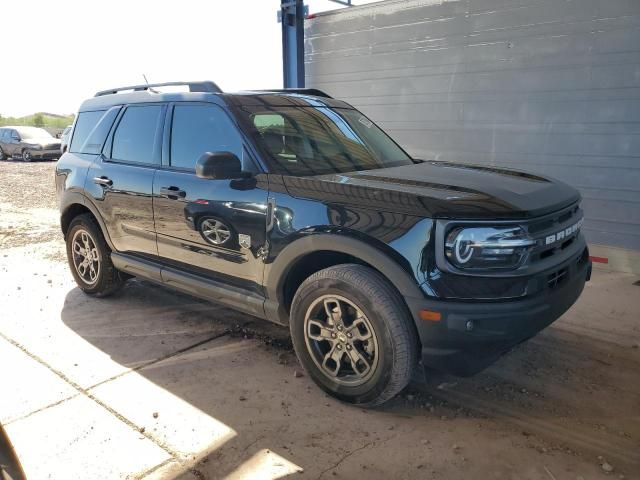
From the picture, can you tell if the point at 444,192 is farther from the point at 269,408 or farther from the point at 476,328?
the point at 269,408

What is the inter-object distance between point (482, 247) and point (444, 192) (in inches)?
14.8

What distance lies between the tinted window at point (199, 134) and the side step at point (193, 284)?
2.68 ft

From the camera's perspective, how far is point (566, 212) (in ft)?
9.95

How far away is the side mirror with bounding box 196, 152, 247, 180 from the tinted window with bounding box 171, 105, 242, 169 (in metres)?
0.18

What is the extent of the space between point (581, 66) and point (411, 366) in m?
4.46

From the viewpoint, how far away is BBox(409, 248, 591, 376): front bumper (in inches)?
99.3

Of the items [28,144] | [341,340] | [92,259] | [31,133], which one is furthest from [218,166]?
[31,133]

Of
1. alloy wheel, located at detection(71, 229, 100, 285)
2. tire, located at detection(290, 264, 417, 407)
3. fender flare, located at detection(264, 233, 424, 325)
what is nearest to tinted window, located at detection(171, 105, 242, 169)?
fender flare, located at detection(264, 233, 424, 325)

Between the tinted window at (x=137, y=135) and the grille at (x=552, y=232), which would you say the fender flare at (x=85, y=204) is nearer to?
the tinted window at (x=137, y=135)

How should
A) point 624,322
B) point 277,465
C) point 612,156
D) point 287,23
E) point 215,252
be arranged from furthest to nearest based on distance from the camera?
point 287,23
point 612,156
point 624,322
point 215,252
point 277,465

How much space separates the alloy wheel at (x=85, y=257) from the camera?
187 inches

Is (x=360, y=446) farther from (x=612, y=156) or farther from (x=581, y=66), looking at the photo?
(x=581, y=66)

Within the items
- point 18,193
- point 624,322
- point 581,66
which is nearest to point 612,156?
point 581,66

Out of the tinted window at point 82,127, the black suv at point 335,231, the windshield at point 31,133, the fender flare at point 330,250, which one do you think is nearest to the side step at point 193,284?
the black suv at point 335,231
